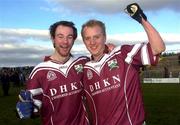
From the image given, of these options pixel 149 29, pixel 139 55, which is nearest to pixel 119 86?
pixel 139 55

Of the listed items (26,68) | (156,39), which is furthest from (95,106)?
(26,68)

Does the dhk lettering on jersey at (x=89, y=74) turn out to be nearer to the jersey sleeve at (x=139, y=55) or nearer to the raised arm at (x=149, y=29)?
the jersey sleeve at (x=139, y=55)

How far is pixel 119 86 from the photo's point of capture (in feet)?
17.9

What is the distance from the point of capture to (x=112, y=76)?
5.50 metres

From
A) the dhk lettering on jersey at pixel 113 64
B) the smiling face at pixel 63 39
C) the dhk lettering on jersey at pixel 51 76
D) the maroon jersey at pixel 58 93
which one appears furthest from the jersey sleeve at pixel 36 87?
the dhk lettering on jersey at pixel 113 64

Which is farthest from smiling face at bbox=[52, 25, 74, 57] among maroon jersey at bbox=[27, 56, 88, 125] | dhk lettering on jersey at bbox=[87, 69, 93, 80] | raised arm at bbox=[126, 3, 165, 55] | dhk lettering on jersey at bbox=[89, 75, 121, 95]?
raised arm at bbox=[126, 3, 165, 55]

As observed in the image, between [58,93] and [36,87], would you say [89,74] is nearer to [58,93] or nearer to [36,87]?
[58,93]

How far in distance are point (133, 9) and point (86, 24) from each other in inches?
24.0

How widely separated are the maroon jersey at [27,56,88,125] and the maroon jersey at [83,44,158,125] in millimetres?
264

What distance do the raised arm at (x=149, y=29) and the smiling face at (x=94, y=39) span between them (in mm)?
425

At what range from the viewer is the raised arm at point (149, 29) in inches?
207

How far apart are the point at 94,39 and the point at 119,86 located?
61cm

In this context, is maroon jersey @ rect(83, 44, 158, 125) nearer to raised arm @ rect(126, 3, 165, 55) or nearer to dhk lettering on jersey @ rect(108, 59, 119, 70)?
dhk lettering on jersey @ rect(108, 59, 119, 70)

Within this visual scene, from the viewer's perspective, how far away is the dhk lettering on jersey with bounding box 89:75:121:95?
5453 millimetres
